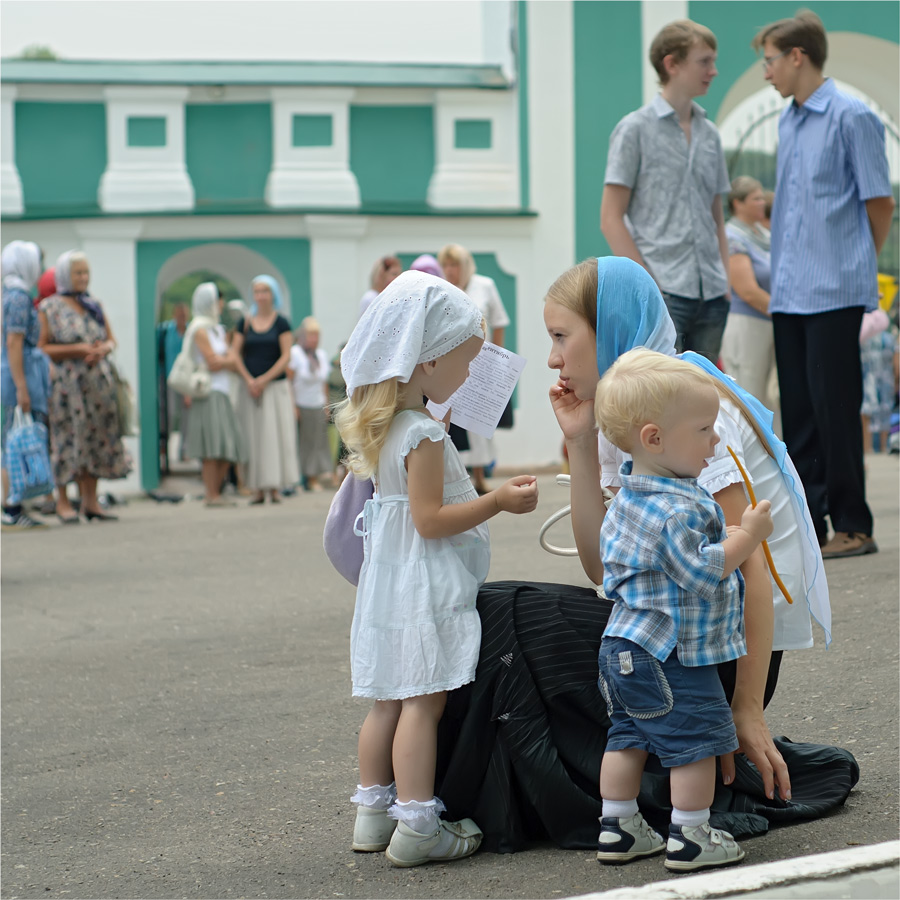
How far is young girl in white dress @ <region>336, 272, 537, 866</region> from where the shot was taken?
272cm

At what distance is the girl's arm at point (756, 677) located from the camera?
2639 mm

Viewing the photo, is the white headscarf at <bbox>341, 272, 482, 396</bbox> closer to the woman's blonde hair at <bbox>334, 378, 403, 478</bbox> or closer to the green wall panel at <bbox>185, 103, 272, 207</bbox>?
the woman's blonde hair at <bbox>334, 378, 403, 478</bbox>

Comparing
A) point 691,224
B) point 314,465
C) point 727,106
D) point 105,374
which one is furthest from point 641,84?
point 691,224

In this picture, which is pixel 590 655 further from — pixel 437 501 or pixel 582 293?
pixel 582 293

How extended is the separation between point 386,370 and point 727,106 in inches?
598

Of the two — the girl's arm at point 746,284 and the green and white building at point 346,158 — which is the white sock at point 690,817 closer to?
the girl's arm at point 746,284

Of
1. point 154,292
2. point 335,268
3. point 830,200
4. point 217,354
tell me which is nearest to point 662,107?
point 830,200

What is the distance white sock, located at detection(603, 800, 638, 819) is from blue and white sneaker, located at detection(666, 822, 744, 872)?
0.31ft

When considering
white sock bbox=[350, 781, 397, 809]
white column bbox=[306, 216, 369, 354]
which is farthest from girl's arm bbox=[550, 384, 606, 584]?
white column bbox=[306, 216, 369, 354]

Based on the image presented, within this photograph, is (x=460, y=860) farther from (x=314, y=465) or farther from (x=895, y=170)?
(x=895, y=170)

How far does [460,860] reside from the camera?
2.75 m

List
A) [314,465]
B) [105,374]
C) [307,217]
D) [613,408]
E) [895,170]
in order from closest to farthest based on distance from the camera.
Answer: [613,408] → [105,374] → [314,465] → [307,217] → [895,170]

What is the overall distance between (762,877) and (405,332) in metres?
1.25

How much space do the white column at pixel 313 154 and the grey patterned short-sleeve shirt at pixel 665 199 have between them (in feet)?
35.9
